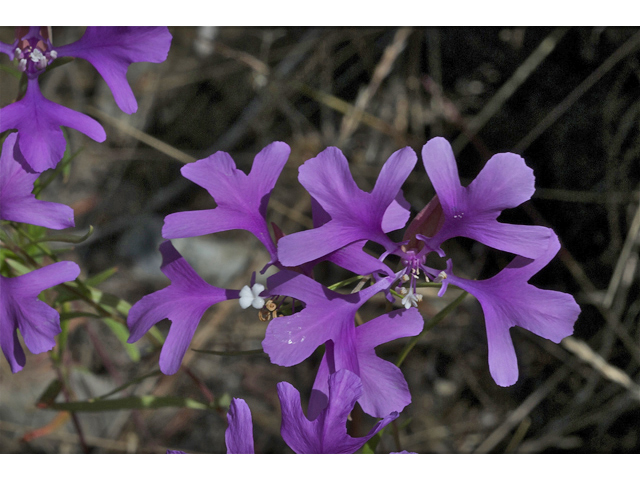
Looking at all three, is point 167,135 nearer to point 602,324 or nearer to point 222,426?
point 222,426

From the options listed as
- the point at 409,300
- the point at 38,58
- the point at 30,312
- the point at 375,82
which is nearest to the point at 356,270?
the point at 409,300

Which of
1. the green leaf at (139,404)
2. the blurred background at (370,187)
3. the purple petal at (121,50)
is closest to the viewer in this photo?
the purple petal at (121,50)

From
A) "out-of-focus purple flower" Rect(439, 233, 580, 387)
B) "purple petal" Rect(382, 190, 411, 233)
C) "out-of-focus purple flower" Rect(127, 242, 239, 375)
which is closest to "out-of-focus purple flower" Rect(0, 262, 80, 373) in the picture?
"out-of-focus purple flower" Rect(127, 242, 239, 375)

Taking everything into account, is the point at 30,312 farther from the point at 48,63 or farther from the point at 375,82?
the point at 375,82

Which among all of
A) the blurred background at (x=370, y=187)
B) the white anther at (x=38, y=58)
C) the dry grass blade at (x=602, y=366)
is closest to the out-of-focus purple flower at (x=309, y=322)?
the white anther at (x=38, y=58)

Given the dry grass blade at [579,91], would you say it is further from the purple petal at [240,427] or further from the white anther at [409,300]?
the purple petal at [240,427]

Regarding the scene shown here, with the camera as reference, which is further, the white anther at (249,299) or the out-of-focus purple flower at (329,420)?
the white anther at (249,299)
